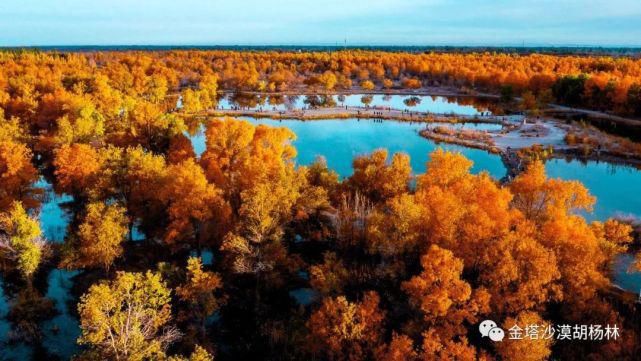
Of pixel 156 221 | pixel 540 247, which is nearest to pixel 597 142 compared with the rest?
pixel 540 247

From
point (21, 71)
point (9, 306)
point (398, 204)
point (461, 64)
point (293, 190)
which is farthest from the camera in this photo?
point (461, 64)

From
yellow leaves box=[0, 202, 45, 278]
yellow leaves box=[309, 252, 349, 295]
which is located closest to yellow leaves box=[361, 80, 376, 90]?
yellow leaves box=[309, 252, 349, 295]

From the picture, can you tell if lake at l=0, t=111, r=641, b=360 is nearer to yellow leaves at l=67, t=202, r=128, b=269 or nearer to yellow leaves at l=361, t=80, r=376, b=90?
yellow leaves at l=67, t=202, r=128, b=269

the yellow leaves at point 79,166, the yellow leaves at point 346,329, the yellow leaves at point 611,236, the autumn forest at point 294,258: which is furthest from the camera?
the yellow leaves at point 79,166

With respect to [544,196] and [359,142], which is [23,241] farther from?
[359,142]

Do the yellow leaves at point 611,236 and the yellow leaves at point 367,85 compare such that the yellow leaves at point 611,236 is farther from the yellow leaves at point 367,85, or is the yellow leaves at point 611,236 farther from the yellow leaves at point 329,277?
the yellow leaves at point 367,85

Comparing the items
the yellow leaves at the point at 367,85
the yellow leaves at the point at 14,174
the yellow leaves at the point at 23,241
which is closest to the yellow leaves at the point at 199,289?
the yellow leaves at the point at 23,241

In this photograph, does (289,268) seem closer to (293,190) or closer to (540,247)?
(293,190)

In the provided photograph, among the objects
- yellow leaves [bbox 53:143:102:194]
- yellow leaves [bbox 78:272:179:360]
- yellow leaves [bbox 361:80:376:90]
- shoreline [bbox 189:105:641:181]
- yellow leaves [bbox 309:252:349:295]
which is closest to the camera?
yellow leaves [bbox 78:272:179:360]
